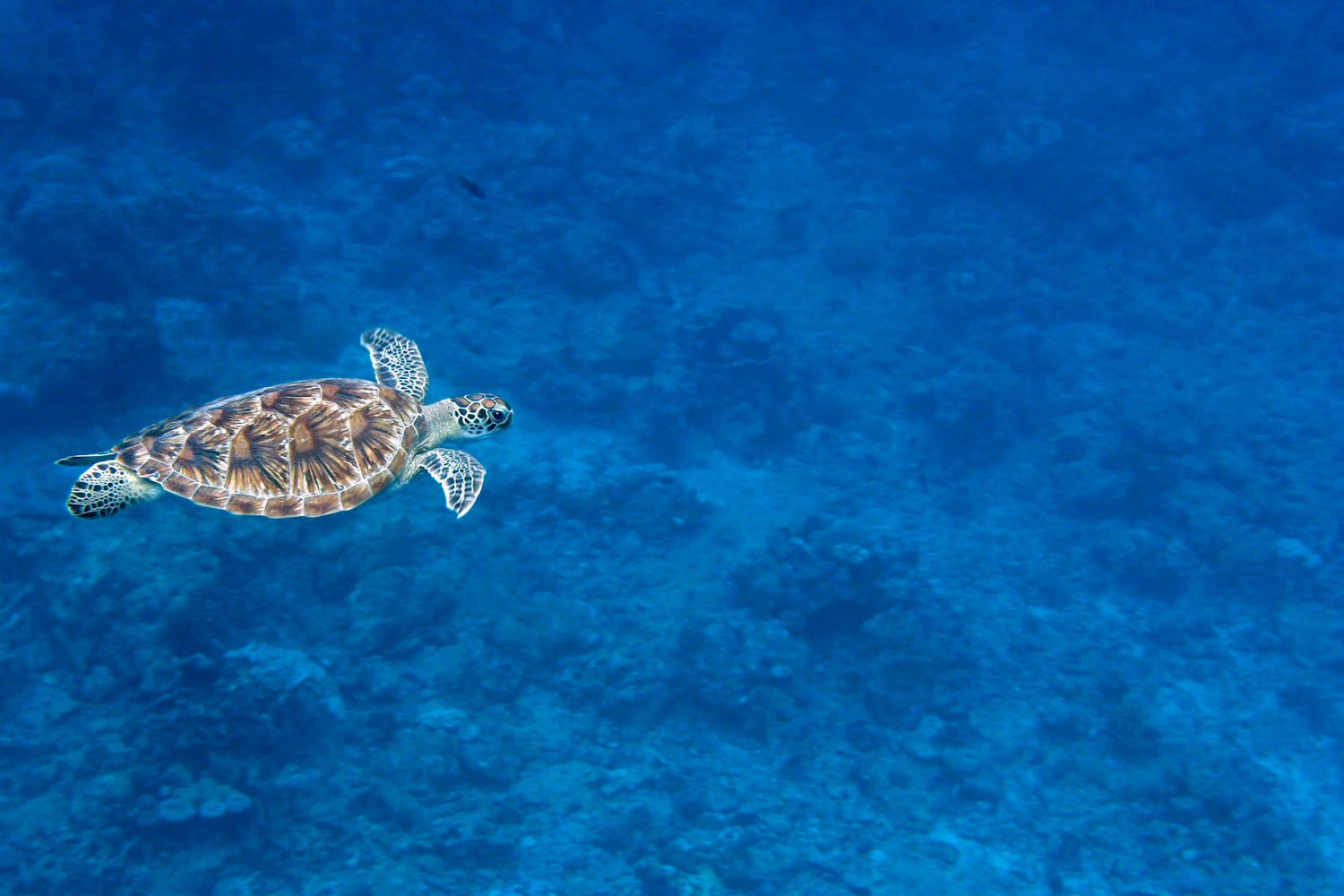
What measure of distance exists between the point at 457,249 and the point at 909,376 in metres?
6.84

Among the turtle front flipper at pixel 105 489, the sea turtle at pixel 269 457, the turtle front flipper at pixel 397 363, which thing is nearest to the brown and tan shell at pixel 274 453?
the sea turtle at pixel 269 457

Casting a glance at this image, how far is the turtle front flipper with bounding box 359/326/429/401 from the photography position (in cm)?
706

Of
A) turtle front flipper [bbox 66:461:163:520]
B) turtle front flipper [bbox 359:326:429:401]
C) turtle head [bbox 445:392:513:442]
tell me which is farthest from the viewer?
turtle front flipper [bbox 359:326:429:401]

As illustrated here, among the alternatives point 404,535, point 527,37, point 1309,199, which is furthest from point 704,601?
point 1309,199

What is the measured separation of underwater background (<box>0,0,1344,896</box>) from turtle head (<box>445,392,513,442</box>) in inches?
61.7

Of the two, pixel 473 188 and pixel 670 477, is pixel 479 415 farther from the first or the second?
pixel 473 188

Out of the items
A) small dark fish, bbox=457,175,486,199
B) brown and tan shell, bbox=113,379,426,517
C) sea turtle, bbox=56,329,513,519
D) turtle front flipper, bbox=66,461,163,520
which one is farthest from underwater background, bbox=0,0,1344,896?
brown and tan shell, bbox=113,379,426,517

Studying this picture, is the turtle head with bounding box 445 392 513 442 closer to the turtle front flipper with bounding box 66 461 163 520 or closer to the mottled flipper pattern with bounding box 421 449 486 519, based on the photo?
the mottled flipper pattern with bounding box 421 449 486 519

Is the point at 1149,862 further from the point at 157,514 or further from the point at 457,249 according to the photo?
the point at 457,249

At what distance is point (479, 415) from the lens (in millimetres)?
6566

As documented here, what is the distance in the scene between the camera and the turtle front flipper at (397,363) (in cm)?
706

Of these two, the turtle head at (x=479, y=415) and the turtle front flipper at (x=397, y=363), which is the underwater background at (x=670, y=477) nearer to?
the turtle front flipper at (x=397, y=363)

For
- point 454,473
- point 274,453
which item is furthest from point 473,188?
point 274,453

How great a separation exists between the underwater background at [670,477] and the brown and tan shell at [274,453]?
5.83ft
